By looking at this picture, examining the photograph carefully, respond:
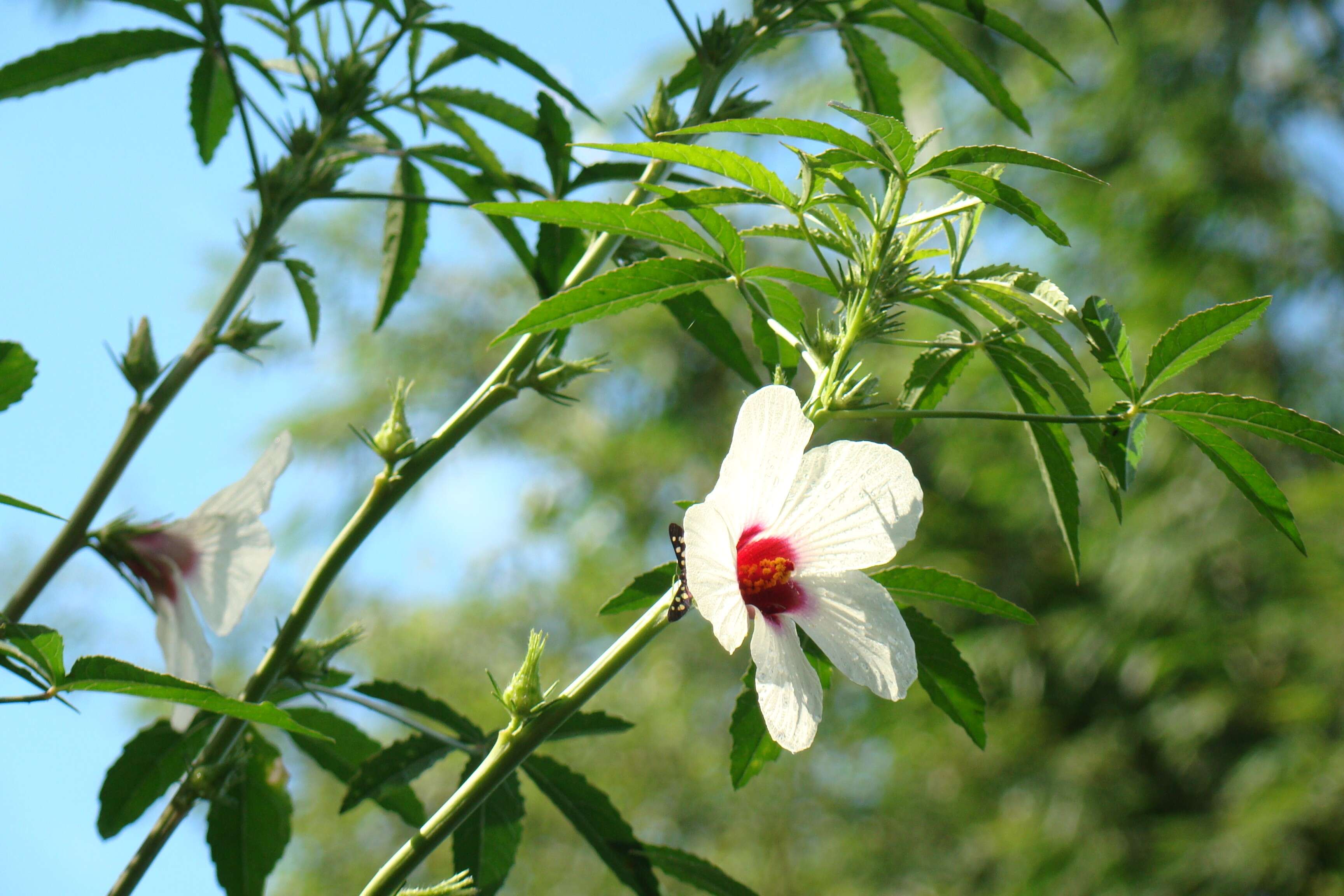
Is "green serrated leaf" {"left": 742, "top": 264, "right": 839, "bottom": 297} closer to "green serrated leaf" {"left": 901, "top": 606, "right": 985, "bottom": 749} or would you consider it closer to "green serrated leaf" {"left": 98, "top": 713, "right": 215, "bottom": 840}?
"green serrated leaf" {"left": 901, "top": 606, "right": 985, "bottom": 749}

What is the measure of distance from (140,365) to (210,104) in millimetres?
218

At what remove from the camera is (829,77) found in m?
3.83

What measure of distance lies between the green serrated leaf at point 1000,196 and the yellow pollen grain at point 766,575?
0.13 metres

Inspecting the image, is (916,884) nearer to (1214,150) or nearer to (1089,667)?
(1089,667)

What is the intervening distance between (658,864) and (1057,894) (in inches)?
111

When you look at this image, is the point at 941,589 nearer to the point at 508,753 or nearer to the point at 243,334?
the point at 508,753

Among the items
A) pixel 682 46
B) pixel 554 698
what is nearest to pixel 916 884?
pixel 682 46

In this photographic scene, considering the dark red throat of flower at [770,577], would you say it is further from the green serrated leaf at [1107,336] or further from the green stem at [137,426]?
the green stem at [137,426]

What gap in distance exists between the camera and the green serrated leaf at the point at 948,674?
16.3 inches

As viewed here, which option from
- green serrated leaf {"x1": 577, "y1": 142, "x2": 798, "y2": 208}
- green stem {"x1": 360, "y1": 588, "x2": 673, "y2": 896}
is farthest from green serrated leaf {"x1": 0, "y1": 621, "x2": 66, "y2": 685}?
green serrated leaf {"x1": 577, "y1": 142, "x2": 798, "y2": 208}

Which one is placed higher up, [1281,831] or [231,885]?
[231,885]

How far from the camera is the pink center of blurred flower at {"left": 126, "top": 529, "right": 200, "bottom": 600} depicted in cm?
44

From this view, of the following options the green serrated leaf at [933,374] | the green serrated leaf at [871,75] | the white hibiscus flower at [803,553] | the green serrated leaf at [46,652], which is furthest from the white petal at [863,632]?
the green serrated leaf at [871,75]

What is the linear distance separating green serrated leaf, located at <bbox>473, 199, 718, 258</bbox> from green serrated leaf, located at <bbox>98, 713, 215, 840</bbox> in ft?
0.88
